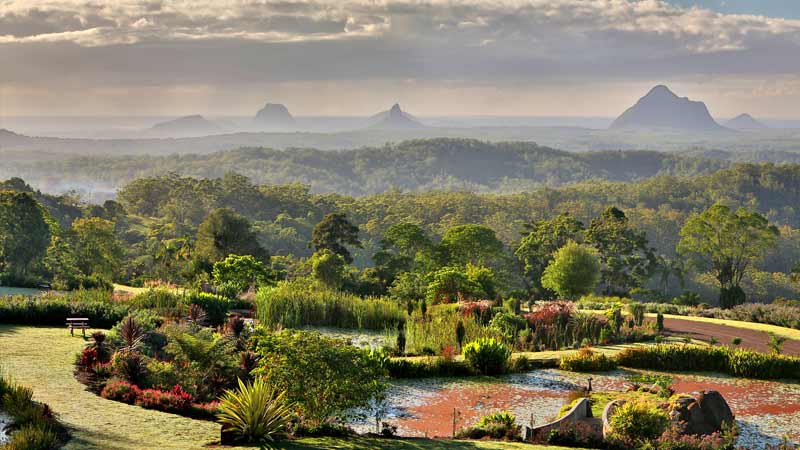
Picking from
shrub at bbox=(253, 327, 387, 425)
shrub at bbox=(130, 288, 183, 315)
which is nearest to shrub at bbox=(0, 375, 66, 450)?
shrub at bbox=(253, 327, 387, 425)

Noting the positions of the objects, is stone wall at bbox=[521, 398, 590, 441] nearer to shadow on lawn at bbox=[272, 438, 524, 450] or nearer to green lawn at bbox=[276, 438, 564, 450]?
green lawn at bbox=[276, 438, 564, 450]

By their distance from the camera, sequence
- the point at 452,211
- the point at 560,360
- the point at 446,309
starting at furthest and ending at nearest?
the point at 452,211
the point at 446,309
the point at 560,360

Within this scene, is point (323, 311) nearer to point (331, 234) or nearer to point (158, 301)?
point (158, 301)

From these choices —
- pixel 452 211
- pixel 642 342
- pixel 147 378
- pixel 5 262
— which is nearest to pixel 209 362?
pixel 147 378

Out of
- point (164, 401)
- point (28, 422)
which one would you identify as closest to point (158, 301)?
point (164, 401)

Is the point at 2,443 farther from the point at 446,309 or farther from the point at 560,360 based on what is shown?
the point at 446,309

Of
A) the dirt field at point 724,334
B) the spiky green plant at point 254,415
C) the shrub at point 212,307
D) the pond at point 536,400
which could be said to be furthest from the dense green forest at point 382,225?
the spiky green plant at point 254,415
